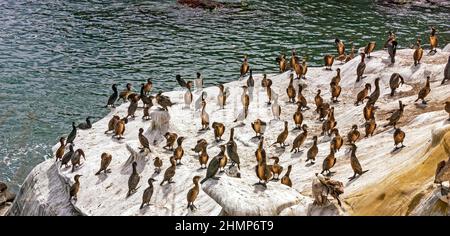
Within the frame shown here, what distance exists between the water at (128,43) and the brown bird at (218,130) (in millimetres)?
10784

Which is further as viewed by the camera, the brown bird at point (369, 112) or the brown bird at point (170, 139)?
the brown bird at point (170, 139)

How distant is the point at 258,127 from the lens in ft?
99.1

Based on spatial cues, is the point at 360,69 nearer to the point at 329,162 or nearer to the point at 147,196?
the point at 329,162

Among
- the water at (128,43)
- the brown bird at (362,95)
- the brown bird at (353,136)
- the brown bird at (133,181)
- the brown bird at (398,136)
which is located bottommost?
the water at (128,43)

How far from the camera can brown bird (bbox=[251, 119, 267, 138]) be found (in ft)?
98.9

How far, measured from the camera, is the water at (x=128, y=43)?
40656 millimetres

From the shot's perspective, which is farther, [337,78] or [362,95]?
[337,78]

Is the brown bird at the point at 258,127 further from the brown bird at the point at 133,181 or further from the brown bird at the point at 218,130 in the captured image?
the brown bird at the point at 133,181

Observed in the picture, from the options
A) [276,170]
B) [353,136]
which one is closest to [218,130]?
[276,170]

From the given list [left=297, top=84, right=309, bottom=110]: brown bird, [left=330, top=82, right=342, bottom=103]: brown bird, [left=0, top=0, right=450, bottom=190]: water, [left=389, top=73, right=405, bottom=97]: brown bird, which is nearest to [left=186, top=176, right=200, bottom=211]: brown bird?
[left=297, top=84, right=309, bottom=110]: brown bird

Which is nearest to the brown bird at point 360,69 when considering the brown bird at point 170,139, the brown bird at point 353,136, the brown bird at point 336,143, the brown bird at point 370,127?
the brown bird at point 370,127

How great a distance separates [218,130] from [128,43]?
28.4 m
